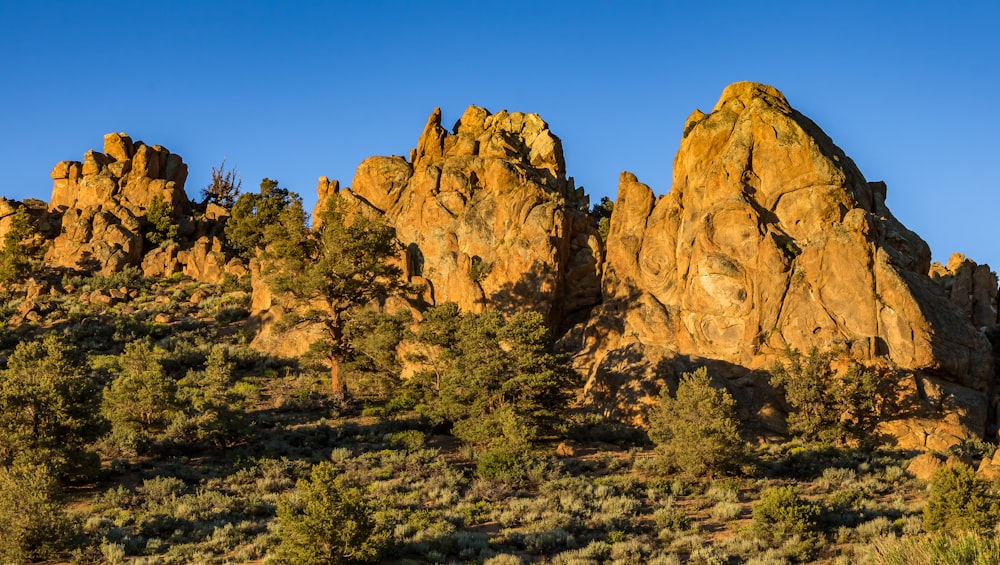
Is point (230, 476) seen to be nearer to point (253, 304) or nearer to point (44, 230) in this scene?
point (253, 304)

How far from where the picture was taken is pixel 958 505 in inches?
920

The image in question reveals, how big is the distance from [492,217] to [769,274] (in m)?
20.6

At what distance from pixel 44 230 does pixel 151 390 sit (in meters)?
51.1

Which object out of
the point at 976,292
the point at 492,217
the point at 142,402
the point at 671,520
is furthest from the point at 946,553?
the point at 976,292

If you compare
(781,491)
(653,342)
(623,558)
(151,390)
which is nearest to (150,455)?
(151,390)

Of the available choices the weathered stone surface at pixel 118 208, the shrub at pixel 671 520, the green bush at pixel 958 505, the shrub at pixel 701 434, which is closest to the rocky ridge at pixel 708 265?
the weathered stone surface at pixel 118 208

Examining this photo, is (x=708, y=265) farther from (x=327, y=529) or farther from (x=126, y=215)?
(x=126, y=215)

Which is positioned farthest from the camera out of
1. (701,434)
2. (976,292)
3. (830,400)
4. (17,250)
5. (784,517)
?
(17,250)

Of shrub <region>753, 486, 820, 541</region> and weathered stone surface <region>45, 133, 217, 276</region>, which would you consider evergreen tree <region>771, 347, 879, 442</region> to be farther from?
weathered stone surface <region>45, 133, 217, 276</region>

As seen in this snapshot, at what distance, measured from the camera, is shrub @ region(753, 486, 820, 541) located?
79.6 feet

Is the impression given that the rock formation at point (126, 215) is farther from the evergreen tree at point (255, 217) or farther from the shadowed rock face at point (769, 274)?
the shadowed rock face at point (769, 274)

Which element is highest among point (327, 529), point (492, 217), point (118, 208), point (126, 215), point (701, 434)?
point (118, 208)

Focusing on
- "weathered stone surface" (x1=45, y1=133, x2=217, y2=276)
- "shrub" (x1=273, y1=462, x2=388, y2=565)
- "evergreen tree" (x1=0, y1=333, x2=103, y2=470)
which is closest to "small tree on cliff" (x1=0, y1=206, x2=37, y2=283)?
"weathered stone surface" (x1=45, y1=133, x2=217, y2=276)

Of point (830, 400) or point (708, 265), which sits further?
point (708, 265)
